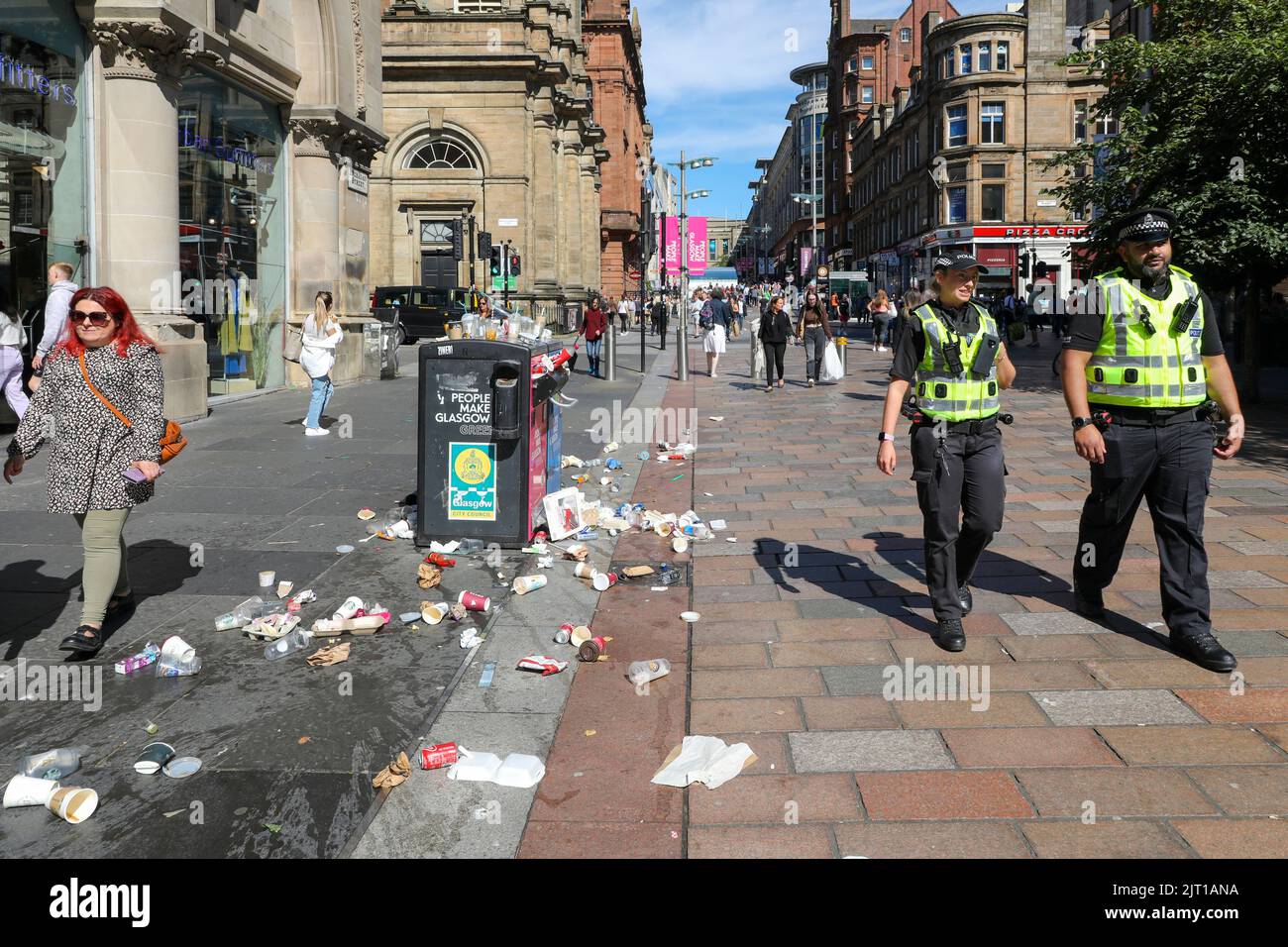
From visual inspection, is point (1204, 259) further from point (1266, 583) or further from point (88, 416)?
point (88, 416)

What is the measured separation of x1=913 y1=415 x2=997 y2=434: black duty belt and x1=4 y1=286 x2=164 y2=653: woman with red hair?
354 cm

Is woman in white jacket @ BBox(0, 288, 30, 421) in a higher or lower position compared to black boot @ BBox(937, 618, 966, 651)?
higher

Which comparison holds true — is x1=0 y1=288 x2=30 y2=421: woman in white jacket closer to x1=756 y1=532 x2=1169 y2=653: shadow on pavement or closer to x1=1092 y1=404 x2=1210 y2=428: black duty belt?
x1=756 y1=532 x2=1169 y2=653: shadow on pavement

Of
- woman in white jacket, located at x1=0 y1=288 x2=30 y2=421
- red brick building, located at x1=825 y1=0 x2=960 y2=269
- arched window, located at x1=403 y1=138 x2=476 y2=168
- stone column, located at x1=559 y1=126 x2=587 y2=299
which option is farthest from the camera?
red brick building, located at x1=825 y1=0 x2=960 y2=269

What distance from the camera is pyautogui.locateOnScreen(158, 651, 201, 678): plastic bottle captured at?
4.54 m

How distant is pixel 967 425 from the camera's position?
15.7ft

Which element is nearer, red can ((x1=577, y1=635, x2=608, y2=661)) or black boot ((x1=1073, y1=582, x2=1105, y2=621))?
red can ((x1=577, y1=635, x2=608, y2=661))

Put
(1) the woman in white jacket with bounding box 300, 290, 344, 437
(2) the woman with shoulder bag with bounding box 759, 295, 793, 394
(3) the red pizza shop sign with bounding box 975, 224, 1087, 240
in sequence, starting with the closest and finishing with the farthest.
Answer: (1) the woman in white jacket with bounding box 300, 290, 344, 437, (2) the woman with shoulder bag with bounding box 759, 295, 793, 394, (3) the red pizza shop sign with bounding box 975, 224, 1087, 240

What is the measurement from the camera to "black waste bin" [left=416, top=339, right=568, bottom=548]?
659cm

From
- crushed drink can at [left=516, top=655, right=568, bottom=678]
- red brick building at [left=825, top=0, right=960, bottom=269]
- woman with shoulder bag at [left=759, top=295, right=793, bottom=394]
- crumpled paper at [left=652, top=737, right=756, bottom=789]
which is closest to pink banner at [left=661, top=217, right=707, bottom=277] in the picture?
woman with shoulder bag at [left=759, top=295, right=793, bottom=394]

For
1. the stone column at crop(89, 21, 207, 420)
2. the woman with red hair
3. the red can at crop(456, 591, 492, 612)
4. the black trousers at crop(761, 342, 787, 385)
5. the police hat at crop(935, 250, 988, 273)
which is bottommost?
the red can at crop(456, 591, 492, 612)

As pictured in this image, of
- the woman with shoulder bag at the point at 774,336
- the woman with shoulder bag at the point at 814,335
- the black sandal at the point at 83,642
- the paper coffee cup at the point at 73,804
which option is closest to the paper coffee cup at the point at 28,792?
the paper coffee cup at the point at 73,804

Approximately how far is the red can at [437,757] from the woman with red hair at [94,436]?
2.02 meters

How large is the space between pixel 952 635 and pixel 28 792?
3564mm
